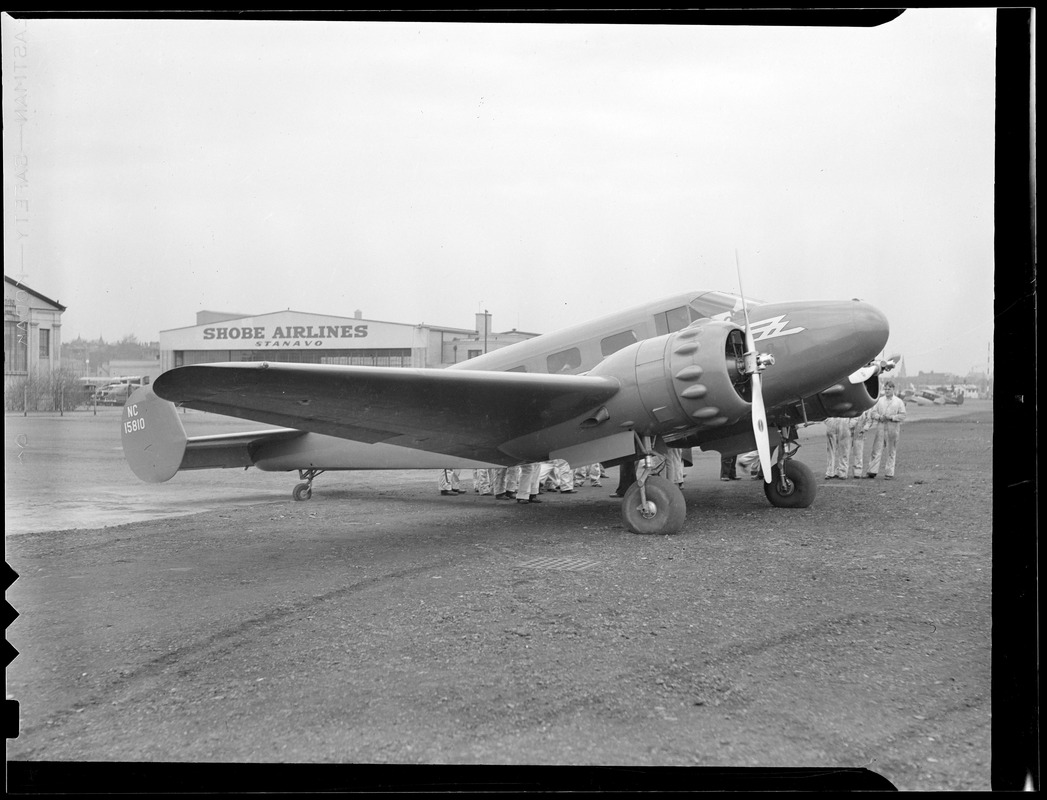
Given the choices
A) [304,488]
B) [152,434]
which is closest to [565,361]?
[304,488]

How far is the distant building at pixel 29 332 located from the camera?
13.4ft

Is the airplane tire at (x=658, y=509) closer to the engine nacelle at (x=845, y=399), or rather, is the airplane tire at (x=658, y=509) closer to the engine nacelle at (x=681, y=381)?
the engine nacelle at (x=681, y=381)

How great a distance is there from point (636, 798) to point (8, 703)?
9.35 feet

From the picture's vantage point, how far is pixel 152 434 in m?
8.23

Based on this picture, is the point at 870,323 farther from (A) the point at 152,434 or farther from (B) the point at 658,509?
(A) the point at 152,434

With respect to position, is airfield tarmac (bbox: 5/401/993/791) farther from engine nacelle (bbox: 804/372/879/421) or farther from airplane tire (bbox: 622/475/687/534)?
engine nacelle (bbox: 804/372/879/421)

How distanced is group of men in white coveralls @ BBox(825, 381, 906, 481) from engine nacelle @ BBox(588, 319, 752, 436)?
5950 millimetres

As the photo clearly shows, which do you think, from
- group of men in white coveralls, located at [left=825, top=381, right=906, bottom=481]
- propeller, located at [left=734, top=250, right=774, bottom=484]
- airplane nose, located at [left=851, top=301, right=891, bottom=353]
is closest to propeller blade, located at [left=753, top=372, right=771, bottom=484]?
propeller, located at [left=734, top=250, right=774, bottom=484]

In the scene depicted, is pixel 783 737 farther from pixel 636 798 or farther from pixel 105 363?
A: pixel 105 363

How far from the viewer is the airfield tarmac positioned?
3180 millimetres

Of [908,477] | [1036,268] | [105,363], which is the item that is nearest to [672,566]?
[1036,268]

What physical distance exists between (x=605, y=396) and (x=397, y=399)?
2026mm

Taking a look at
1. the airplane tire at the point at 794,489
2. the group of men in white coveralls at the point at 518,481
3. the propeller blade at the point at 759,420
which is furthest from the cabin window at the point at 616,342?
the group of men in white coveralls at the point at 518,481

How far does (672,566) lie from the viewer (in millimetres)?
5824
